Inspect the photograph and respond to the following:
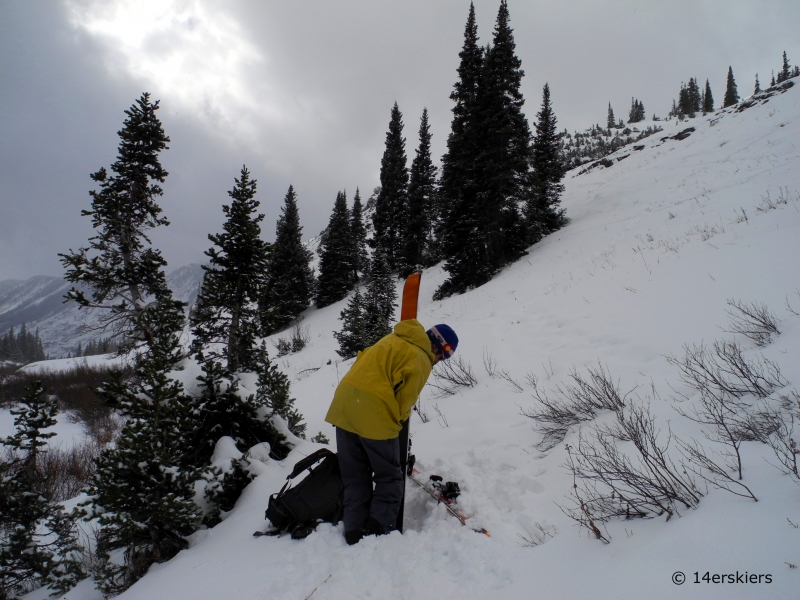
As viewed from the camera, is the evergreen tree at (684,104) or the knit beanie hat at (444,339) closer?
the knit beanie hat at (444,339)

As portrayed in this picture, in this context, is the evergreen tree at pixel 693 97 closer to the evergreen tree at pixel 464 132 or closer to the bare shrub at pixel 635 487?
the evergreen tree at pixel 464 132

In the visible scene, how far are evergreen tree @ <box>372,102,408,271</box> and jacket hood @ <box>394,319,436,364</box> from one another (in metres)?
26.5

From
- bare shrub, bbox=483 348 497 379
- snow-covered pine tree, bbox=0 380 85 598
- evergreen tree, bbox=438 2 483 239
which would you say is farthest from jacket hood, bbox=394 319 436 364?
evergreen tree, bbox=438 2 483 239

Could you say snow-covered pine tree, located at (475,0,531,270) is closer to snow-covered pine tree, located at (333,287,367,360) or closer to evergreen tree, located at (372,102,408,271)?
snow-covered pine tree, located at (333,287,367,360)

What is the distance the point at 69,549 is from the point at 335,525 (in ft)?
12.1

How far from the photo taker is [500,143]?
14.6 m

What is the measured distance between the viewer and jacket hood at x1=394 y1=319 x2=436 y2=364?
307 centimetres

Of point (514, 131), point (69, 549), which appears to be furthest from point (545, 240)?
point (69, 549)

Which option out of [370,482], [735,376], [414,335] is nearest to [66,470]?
[370,482]

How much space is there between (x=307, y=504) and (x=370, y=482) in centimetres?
66

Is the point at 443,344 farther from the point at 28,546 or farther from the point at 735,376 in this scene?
the point at 28,546

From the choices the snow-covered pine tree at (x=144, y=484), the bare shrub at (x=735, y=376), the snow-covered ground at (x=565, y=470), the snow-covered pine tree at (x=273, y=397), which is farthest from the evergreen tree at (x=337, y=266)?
the bare shrub at (x=735, y=376)

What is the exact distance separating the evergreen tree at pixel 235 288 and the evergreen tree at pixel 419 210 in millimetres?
21726

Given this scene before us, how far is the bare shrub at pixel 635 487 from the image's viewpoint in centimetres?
209
